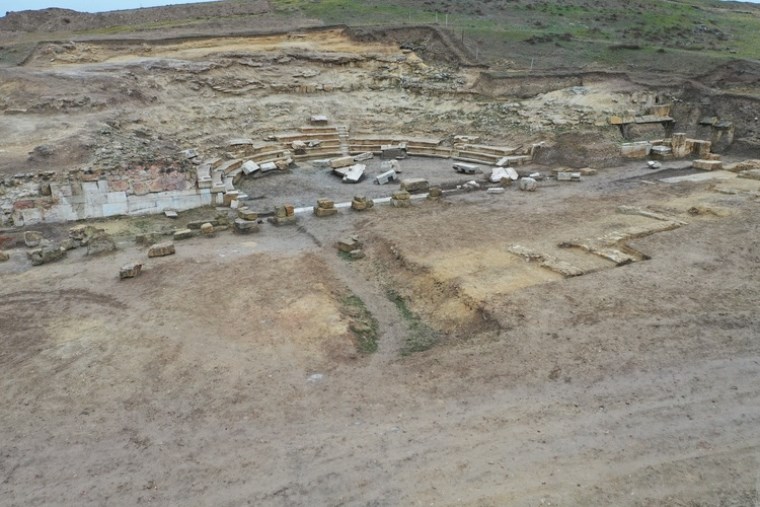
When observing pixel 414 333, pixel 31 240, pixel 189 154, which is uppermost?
pixel 189 154

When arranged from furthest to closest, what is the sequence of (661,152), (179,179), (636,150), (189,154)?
(636,150) < (661,152) < (189,154) < (179,179)

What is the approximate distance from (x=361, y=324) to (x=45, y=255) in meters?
7.64

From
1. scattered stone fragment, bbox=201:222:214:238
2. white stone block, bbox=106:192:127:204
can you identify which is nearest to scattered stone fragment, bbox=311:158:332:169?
white stone block, bbox=106:192:127:204

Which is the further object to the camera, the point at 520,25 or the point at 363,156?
the point at 520,25

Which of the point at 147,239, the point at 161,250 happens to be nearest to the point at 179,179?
the point at 147,239

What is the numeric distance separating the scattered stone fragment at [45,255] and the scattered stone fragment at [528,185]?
Answer: 40.3 feet

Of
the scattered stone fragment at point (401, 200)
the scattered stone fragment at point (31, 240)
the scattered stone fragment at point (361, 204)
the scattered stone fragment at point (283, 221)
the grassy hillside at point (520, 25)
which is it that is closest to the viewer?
the scattered stone fragment at point (31, 240)

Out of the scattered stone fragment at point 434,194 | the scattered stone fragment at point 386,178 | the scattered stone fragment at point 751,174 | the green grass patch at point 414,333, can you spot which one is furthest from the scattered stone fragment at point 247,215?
the scattered stone fragment at point 751,174

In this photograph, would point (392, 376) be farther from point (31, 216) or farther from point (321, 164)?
point (321, 164)

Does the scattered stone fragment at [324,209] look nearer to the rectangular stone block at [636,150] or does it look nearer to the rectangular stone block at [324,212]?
the rectangular stone block at [324,212]

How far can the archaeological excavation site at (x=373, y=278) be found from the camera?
6.57 metres

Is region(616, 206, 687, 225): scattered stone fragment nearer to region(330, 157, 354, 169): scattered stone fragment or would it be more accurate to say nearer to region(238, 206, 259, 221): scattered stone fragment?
region(238, 206, 259, 221): scattered stone fragment

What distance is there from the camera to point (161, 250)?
12.9 metres

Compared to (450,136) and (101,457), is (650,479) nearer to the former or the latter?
(101,457)
